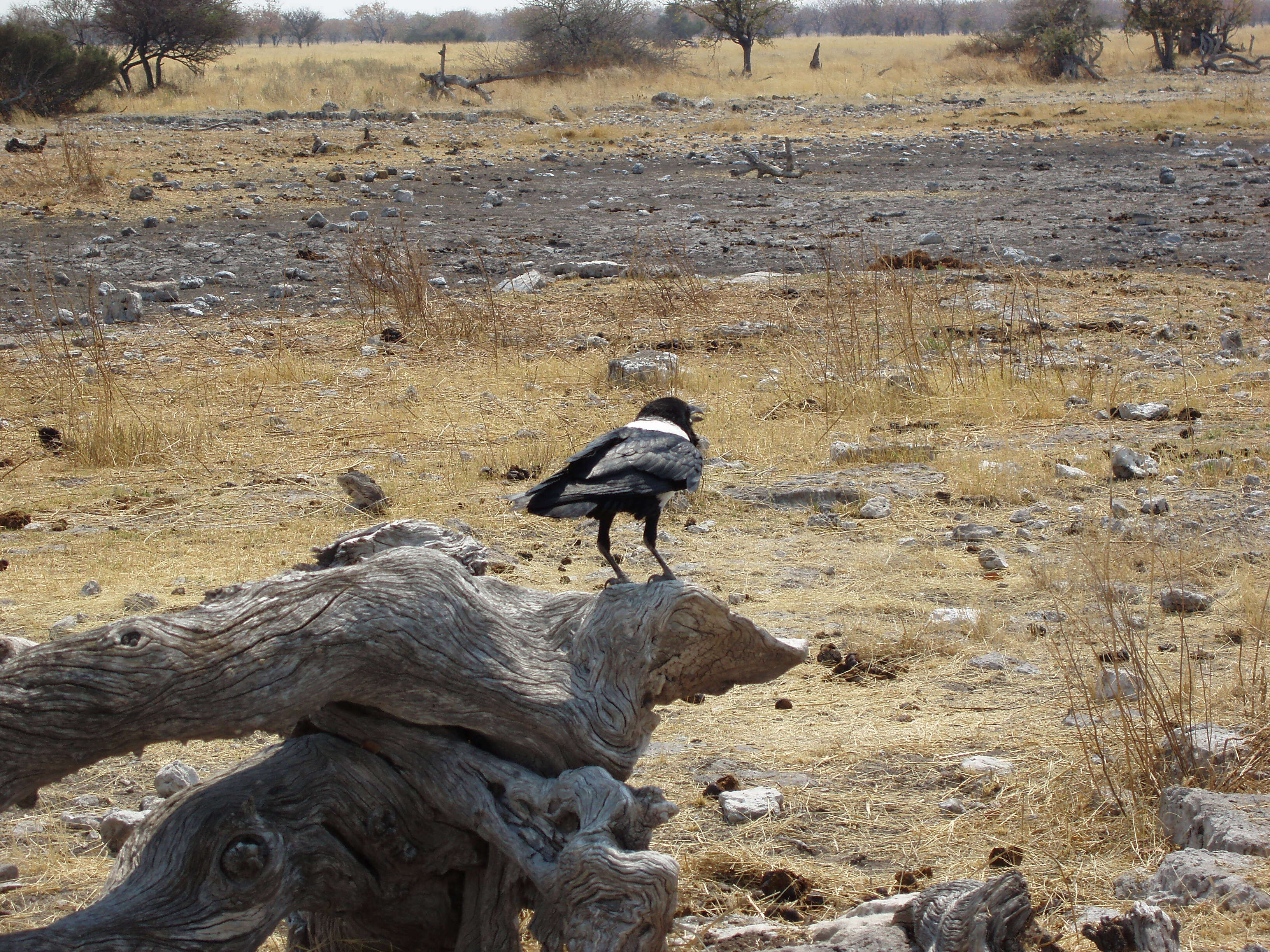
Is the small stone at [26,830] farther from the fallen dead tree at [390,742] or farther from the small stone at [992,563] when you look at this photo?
the small stone at [992,563]

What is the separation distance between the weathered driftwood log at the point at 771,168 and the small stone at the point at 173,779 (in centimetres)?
1514

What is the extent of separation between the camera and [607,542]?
3.33 m

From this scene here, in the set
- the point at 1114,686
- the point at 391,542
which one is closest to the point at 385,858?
the point at 391,542

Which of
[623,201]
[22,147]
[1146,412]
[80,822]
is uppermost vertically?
[22,147]

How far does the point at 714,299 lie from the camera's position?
33.6ft

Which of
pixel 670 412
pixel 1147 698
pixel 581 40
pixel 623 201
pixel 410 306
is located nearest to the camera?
pixel 1147 698

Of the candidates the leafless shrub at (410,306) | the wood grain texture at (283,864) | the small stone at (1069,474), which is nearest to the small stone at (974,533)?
the small stone at (1069,474)

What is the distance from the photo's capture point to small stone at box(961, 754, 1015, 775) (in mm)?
3449

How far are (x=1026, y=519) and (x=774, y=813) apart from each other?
2901mm

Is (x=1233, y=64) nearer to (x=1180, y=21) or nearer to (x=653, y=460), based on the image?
(x=1180, y=21)

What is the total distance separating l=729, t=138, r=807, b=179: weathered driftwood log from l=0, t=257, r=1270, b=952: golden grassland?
7138mm

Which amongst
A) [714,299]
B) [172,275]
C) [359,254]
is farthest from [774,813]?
[172,275]

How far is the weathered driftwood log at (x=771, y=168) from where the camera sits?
17297 mm

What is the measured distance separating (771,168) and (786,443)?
1155 centimetres
